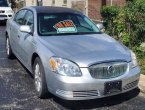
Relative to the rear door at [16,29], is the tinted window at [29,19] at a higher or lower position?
higher

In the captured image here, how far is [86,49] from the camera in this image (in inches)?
243

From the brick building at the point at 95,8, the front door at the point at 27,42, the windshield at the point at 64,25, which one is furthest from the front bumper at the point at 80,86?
the brick building at the point at 95,8

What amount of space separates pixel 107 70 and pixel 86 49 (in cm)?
60

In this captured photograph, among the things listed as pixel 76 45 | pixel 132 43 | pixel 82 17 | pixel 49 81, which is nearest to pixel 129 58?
pixel 76 45

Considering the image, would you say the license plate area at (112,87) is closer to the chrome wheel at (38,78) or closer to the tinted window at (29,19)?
the chrome wheel at (38,78)

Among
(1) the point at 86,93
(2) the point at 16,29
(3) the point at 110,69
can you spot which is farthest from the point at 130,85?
(2) the point at 16,29

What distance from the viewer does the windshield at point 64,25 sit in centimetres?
712

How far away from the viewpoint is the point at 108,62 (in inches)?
230

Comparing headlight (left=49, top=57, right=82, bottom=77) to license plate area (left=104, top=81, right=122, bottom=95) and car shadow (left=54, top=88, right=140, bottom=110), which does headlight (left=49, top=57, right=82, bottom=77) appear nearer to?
license plate area (left=104, top=81, right=122, bottom=95)

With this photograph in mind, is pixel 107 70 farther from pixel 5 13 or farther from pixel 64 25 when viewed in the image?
pixel 5 13

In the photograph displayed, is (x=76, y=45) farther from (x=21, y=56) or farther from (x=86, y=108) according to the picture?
(x=21, y=56)

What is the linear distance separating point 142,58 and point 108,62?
11.9 ft

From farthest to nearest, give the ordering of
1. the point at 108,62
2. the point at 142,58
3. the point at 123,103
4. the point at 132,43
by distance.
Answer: the point at 132,43, the point at 142,58, the point at 123,103, the point at 108,62

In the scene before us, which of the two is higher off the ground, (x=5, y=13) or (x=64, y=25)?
(x=64, y=25)
